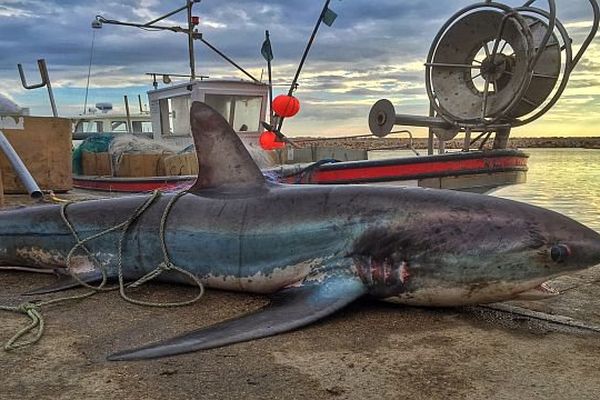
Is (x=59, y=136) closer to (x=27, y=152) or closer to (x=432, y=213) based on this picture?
(x=27, y=152)

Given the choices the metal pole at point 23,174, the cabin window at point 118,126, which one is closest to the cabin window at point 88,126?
the cabin window at point 118,126

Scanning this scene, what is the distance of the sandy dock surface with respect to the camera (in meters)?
2.41

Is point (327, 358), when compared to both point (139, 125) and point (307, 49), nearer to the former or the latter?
point (307, 49)

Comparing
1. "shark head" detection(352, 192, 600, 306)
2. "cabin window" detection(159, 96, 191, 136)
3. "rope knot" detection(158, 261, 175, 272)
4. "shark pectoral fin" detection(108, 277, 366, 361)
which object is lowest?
"shark pectoral fin" detection(108, 277, 366, 361)

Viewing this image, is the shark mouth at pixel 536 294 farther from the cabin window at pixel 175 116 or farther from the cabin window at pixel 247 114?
the cabin window at pixel 175 116

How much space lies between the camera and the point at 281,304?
134 inches

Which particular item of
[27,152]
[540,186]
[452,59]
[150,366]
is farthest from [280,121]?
[540,186]

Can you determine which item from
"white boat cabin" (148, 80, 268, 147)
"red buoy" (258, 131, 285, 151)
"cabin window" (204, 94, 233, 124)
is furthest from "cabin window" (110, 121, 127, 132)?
"red buoy" (258, 131, 285, 151)

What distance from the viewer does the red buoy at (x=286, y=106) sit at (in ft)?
36.1

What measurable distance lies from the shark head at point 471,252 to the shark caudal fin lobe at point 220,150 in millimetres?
1023

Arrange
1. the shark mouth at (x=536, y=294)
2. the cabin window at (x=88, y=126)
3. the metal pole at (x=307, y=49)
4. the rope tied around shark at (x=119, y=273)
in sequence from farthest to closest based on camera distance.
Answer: the cabin window at (x=88, y=126) → the metal pole at (x=307, y=49) → the rope tied around shark at (x=119, y=273) → the shark mouth at (x=536, y=294)

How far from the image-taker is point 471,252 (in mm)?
3250

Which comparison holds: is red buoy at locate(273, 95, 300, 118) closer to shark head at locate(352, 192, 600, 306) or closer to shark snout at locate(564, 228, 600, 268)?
shark head at locate(352, 192, 600, 306)

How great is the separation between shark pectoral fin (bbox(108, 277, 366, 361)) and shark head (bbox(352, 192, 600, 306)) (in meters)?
0.19
